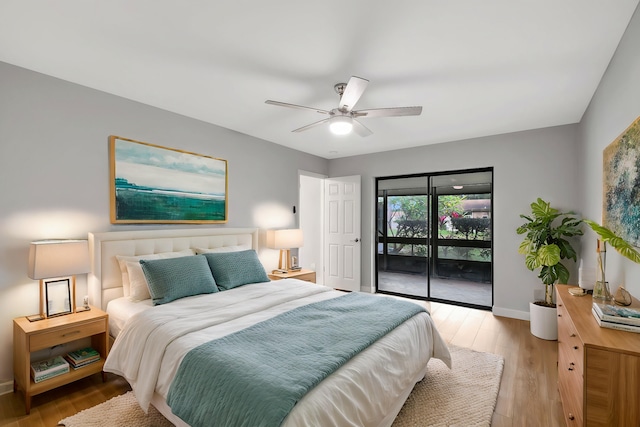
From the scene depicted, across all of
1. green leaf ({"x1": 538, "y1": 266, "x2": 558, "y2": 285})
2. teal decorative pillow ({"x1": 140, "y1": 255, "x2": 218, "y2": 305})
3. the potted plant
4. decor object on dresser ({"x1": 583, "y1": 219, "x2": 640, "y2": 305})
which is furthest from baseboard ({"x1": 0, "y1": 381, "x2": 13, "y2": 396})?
green leaf ({"x1": 538, "y1": 266, "x2": 558, "y2": 285})

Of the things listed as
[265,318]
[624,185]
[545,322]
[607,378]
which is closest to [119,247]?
[265,318]

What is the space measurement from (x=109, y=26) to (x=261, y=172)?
8.80 feet

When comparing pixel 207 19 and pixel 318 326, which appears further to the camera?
pixel 318 326

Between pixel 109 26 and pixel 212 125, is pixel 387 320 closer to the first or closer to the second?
pixel 109 26

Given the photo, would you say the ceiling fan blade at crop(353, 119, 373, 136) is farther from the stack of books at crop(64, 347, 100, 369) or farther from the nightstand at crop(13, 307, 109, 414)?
the stack of books at crop(64, 347, 100, 369)

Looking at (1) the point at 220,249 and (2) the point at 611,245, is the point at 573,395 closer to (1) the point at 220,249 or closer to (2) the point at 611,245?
(2) the point at 611,245

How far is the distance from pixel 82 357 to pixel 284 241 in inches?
96.9

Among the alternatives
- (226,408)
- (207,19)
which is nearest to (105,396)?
(226,408)

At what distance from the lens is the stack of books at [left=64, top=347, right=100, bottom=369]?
248 cm

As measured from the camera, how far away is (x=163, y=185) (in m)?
3.35

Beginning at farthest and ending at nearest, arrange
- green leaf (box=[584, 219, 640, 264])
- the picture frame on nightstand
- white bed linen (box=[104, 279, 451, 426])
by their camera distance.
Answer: the picture frame on nightstand
green leaf (box=[584, 219, 640, 264])
white bed linen (box=[104, 279, 451, 426])

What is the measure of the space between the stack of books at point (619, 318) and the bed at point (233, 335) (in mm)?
1085

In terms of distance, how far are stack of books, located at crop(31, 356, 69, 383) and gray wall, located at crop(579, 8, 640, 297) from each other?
3937mm

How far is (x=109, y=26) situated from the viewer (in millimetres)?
1925
